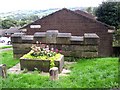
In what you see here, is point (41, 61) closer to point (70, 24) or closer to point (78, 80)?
point (78, 80)

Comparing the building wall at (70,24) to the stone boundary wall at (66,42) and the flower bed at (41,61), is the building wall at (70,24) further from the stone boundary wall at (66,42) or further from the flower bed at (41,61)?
the flower bed at (41,61)

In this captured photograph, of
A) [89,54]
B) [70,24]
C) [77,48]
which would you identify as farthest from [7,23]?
[70,24]

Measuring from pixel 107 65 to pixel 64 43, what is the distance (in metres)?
1.24

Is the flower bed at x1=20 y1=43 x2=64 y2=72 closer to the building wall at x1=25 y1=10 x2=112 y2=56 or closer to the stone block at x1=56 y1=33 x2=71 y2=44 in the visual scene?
the stone block at x1=56 y1=33 x2=71 y2=44

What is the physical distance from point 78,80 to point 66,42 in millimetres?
1707

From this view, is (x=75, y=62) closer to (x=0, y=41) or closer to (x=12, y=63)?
(x=12, y=63)

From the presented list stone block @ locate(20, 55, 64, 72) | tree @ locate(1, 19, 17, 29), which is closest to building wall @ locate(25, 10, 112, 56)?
stone block @ locate(20, 55, 64, 72)

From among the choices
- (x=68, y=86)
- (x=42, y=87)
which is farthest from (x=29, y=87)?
(x=68, y=86)

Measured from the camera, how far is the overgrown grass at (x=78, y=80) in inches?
145

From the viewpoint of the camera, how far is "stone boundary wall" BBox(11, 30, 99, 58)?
540 cm

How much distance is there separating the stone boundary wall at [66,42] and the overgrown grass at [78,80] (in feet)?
3.02

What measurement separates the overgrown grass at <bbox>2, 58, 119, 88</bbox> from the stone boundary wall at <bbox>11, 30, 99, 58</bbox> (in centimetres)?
92

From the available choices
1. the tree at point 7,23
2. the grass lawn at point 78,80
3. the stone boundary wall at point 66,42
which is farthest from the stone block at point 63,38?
the tree at point 7,23

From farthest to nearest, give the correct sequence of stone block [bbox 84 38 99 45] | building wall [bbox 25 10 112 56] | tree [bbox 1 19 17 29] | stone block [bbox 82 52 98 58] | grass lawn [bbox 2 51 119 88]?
building wall [bbox 25 10 112 56], stone block [bbox 82 52 98 58], stone block [bbox 84 38 99 45], tree [bbox 1 19 17 29], grass lawn [bbox 2 51 119 88]
